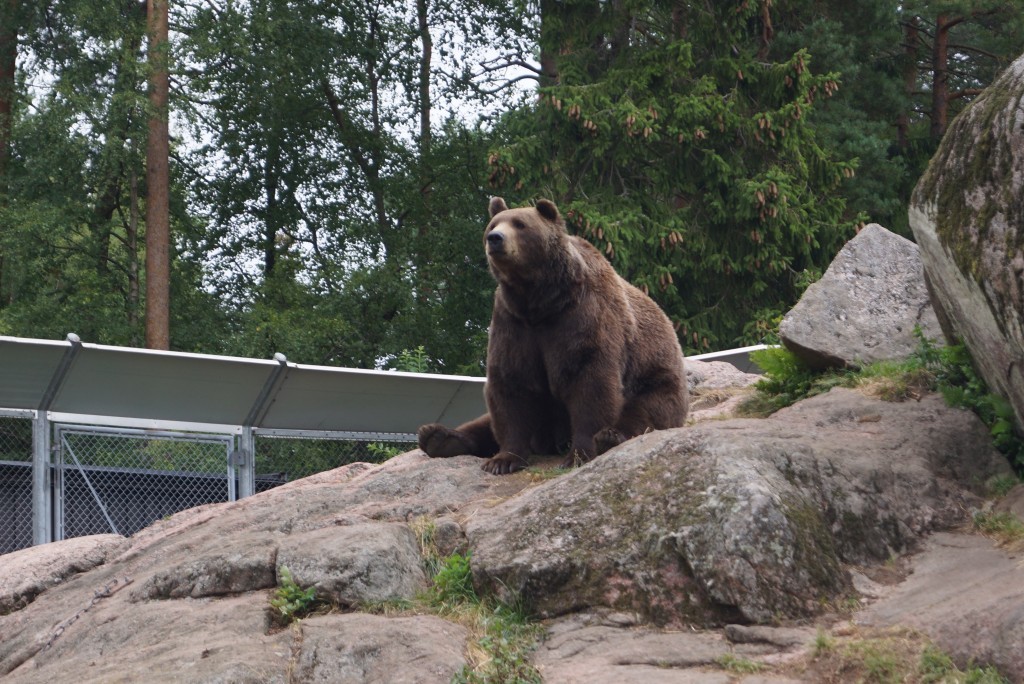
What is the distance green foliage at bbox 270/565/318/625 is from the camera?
5367mm

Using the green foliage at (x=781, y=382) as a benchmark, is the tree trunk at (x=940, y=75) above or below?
above

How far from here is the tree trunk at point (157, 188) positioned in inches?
710

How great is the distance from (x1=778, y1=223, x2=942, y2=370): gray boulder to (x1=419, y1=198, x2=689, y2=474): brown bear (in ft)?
3.15

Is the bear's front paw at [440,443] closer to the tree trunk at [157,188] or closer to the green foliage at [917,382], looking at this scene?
the green foliage at [917,382]

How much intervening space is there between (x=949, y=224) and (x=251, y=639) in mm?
3750

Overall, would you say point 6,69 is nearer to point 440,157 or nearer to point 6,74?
point 6,74

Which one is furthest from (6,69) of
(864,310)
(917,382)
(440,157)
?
(917,382)

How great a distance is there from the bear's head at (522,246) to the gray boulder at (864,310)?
1.73 m

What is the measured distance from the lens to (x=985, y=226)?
5.39 m

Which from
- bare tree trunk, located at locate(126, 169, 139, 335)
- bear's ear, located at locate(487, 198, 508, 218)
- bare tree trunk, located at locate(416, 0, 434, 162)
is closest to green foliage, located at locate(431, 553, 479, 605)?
bear's ear, located at locate(487, 198, 508, 218)

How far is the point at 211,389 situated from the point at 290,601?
206 inches

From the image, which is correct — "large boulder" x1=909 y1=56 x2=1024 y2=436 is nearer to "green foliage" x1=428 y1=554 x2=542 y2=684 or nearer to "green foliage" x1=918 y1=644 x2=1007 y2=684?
"green foliage" x1=918 y1=644 x2=1007 y2=684

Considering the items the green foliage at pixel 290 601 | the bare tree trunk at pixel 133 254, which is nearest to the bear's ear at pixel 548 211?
the green foliage at pixel 290 601

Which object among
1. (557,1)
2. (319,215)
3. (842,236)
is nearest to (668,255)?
(842,236)
